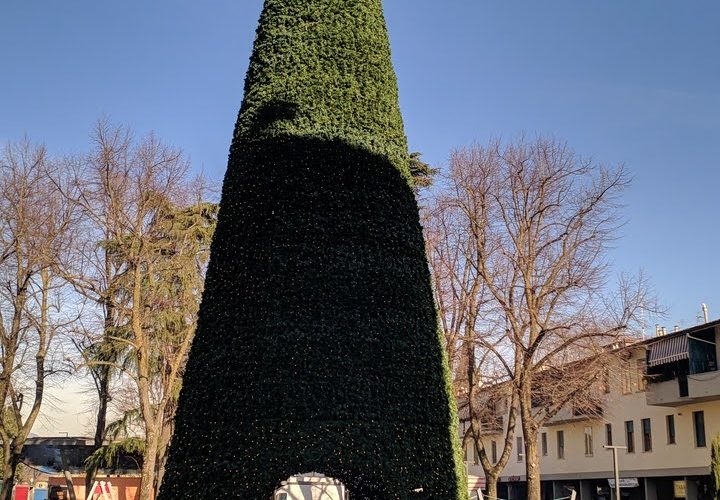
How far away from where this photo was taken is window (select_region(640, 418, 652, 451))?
36588 mm

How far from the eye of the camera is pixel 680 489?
34.8 m

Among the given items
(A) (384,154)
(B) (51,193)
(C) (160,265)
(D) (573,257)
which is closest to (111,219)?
(C) (160,265)

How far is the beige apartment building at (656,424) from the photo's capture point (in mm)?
31875

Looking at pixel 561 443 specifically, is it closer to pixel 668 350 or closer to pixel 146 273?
pixel 668 350

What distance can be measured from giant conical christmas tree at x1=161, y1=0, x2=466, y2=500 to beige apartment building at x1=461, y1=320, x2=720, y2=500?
18.2m

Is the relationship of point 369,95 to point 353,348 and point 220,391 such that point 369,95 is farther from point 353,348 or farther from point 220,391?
point 220,391

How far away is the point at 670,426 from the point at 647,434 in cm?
177

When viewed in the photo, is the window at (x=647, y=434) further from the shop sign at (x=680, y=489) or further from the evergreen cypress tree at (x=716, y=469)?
the evergreen cypress tree at (x=716, y=469)

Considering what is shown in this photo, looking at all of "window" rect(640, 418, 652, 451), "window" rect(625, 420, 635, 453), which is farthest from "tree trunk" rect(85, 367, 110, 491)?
"window" rect(625, 420, 635, 453)

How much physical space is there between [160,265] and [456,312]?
32.7ft

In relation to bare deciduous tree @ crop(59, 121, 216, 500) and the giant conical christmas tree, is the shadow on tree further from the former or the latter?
bare deciduous tree @ crop(59, 121, 216, 500)

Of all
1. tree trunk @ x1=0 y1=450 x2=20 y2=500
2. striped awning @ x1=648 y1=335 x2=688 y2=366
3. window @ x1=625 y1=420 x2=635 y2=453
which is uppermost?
striped awning @ x1=648 y1=335 x2=688 y2=366

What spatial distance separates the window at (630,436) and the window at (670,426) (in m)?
2.94

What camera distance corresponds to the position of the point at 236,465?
24.3 ft
